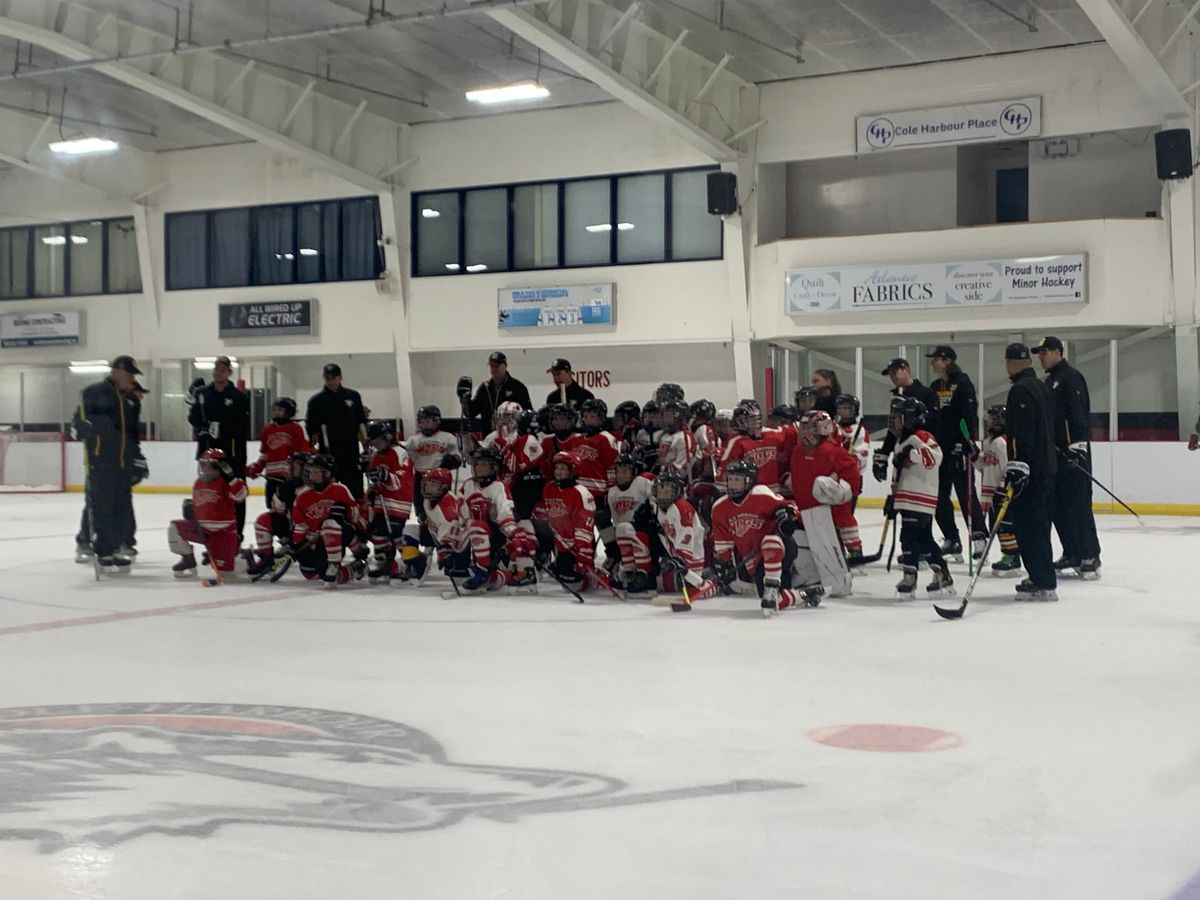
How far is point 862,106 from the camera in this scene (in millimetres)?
19094

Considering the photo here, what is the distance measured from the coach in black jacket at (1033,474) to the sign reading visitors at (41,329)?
70.9ft

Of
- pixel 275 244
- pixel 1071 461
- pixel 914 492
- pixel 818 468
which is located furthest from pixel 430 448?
pixel 275 244

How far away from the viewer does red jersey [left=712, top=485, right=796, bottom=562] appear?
7.95 m

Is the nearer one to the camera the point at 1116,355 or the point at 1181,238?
the point at 1181,238

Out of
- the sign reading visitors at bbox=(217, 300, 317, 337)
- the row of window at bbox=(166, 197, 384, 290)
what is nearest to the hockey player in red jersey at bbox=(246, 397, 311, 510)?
the row of window at bbox=(166, 197, 384, 290)

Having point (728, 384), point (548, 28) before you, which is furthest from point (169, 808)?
point (728, 384)

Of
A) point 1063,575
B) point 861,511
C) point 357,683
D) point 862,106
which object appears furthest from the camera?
point 862,106

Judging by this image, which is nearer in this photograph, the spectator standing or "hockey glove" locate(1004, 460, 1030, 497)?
"hockey glove" locate(1004, 460, 1030, 497)

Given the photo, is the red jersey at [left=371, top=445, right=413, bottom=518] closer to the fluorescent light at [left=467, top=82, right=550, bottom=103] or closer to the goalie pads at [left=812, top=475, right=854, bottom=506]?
the goalie pads at [left=812, top=475, right=854, bottom=506]

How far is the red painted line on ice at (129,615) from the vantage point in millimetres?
7117

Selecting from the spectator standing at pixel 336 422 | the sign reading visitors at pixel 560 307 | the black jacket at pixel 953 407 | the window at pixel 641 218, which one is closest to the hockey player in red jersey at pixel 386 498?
the spectator standing at pixel 336 422

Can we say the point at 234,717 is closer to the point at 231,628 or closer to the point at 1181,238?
the point at 231,628

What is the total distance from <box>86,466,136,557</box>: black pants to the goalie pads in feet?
17.0

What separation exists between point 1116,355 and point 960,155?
12.5 ft
